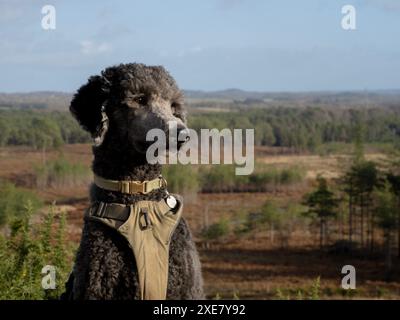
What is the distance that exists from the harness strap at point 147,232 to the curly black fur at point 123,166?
0.18 feet

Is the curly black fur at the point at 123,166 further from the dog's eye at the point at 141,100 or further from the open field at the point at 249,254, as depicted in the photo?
the open field at the point at 249,254

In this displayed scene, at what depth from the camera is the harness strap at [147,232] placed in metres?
4.30

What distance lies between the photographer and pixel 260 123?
5226 inches

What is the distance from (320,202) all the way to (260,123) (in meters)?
79.1

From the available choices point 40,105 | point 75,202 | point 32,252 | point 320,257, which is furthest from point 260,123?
point 32,252

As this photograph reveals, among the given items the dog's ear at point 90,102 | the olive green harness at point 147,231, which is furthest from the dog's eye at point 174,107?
the olive green harness at point 147,231

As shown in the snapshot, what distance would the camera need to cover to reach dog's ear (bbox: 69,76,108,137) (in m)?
4.68

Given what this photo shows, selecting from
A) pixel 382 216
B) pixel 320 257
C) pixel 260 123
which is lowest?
pixel 320 257

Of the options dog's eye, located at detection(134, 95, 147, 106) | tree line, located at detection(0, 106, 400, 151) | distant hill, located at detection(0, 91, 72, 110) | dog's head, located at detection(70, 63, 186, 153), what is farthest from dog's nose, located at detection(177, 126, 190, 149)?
distant hill, located at detection(0, 91, 72, 110)

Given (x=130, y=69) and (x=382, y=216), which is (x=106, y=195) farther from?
(x=382, y=216)

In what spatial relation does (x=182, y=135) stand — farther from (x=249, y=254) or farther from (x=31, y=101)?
(x=31, y=101)

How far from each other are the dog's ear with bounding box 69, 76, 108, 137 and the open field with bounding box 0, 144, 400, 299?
1662 cm
